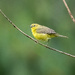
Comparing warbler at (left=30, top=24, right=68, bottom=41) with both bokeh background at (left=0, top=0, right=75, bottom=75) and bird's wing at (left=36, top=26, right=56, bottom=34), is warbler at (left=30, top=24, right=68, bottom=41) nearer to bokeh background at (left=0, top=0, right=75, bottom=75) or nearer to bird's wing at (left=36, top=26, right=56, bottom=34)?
bird's wing at (left=36, top=26, right=56, bottom=34)

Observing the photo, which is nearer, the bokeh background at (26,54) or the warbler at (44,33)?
the warbler at (44,33)

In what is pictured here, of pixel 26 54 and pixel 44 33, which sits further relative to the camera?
pixel 26 54

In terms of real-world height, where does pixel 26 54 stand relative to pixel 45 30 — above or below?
below

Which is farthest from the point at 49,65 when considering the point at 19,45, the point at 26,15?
the point at 26,15

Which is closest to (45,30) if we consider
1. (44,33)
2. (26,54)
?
(44,33)

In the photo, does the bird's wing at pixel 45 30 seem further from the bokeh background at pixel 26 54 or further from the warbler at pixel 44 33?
the bokeh background at pixel 26 54

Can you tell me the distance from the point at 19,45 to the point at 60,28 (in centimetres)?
192

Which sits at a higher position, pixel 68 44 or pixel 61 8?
pixel 61 8

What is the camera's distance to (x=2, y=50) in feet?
25.7

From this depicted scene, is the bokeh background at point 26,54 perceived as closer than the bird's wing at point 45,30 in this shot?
No

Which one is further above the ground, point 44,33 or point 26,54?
point 44,33

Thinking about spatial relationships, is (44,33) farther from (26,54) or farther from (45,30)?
(26,54)

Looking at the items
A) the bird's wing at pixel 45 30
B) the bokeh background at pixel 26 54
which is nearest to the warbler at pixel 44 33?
the bird's wing at pixel 45 30

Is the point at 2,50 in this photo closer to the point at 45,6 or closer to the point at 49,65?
the point at 49,65
